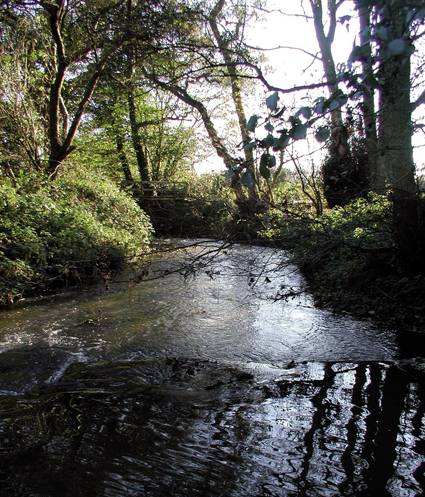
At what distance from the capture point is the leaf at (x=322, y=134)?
4.77 ft

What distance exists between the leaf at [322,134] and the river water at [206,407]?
207 centimetres

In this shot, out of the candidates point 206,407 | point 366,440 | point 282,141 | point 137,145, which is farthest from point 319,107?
point 137,145

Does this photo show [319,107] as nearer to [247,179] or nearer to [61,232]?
[247,179]

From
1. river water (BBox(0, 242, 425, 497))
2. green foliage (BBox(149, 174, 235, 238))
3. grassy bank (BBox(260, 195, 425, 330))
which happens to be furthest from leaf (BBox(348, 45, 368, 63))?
green foliage (BBox(149, 174, 235, 238))

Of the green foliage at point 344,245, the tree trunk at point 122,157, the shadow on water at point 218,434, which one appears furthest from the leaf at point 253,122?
the tree trunk at point 122,157

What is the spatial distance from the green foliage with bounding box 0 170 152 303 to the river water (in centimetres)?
108

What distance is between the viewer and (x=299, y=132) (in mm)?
1433

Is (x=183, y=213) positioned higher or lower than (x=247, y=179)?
higher

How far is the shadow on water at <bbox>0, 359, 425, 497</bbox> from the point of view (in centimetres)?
251

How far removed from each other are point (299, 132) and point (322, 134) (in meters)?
0.10

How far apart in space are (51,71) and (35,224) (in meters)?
6.06

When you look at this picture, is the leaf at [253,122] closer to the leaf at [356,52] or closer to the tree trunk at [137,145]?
the leaf at [356,52]

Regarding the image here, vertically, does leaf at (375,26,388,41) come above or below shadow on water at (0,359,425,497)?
above

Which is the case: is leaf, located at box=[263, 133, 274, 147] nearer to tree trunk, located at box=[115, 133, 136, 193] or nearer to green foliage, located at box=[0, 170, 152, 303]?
green foliage, located at box=[0, 170, 152, 303]
